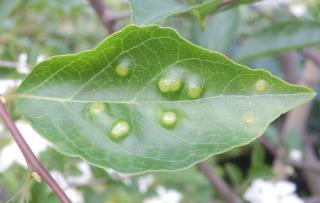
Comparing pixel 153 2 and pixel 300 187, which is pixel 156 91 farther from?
pixel 300 187

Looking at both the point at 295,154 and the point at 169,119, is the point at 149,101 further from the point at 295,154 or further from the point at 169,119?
the point at 295,154

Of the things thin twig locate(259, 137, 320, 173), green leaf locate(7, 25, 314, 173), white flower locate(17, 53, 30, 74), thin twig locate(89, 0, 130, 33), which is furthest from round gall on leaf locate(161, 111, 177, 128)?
thin twig locate(259, 137, 320, 173)

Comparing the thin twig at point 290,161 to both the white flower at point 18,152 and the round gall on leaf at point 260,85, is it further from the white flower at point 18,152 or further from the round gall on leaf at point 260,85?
the round gall on leaf at point 260,85

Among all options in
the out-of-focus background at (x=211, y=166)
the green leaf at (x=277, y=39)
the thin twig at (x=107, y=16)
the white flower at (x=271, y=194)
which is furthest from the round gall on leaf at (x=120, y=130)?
the white flower at (x=271, y=194)

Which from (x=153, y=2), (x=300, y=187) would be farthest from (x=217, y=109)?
(x=300, y=187)

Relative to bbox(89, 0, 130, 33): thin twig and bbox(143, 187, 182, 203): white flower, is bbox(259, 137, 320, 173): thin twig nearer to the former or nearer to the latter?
bbox(143, 187, 182, 203): white flower

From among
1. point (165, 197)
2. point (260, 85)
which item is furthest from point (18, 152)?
point (260, 85)
